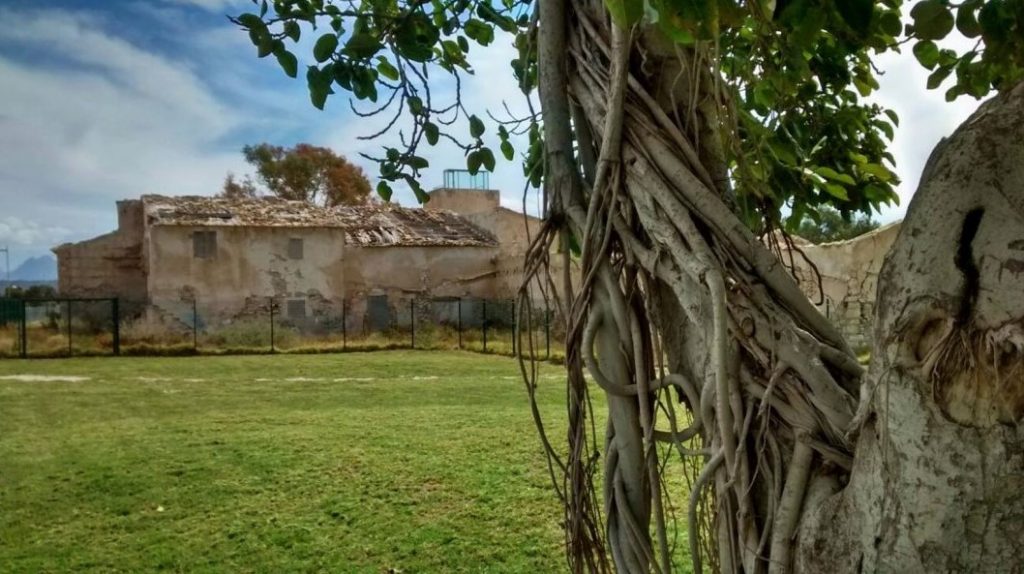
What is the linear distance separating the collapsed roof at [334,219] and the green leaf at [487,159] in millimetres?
20613

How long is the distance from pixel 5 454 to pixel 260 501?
3326 mm

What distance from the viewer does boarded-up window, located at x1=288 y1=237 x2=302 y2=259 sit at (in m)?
22.5

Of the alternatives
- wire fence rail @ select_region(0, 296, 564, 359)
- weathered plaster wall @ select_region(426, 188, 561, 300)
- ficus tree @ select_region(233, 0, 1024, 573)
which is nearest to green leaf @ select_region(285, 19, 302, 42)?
ficus tree @ select_region(233, 0, 1024, 573)

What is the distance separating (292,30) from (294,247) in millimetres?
20843

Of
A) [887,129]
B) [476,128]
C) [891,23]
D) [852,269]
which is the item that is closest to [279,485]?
[476,128]

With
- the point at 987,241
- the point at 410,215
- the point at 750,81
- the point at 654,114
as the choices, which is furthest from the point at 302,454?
the point at 410,215

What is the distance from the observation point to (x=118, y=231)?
24453mm

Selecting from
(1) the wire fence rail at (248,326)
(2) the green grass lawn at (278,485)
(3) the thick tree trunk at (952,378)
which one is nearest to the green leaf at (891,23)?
(3) the thick tree trunk at (952,378)

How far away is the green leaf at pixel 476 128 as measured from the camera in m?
2.67

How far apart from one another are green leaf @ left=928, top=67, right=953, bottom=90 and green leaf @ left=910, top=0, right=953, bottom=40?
779 millimetres

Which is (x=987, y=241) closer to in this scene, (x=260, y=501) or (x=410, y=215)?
(x=260, y=501)

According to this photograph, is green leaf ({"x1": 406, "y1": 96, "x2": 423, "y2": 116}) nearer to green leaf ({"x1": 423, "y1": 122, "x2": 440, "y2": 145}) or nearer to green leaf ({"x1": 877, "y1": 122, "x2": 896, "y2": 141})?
green leaf ({"x1": 423, "y1": 122, "x2": 440, "y2": 145})

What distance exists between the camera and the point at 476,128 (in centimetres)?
267

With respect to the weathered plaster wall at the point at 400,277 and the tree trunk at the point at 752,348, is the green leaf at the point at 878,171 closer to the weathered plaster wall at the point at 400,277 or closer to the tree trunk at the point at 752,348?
the tree trunk at the point at 752,348
